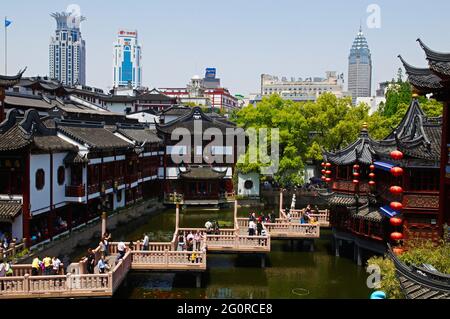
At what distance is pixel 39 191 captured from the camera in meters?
24.7

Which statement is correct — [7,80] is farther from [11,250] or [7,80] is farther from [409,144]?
[409,144]

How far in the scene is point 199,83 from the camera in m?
165

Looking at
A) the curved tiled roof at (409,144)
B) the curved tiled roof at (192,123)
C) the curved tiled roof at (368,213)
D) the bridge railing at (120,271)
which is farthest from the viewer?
the curved tiled roof at (192,123)

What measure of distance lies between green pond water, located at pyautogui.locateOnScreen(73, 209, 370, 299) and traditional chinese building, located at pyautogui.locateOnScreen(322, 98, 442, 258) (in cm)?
236

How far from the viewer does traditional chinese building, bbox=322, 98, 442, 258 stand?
857 inches

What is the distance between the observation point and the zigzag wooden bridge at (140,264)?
17422 mm

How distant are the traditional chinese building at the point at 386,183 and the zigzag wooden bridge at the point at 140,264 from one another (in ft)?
8.71

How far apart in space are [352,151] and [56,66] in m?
184

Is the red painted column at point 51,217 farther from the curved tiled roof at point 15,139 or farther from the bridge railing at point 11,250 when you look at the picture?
the bridge railing at point 11,250

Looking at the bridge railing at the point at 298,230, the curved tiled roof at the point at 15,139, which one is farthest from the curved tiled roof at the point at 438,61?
the curved tiled roof at the point at 15,139

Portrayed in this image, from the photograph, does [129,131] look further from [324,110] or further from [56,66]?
[56,66]

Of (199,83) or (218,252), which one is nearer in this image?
(218,252)
